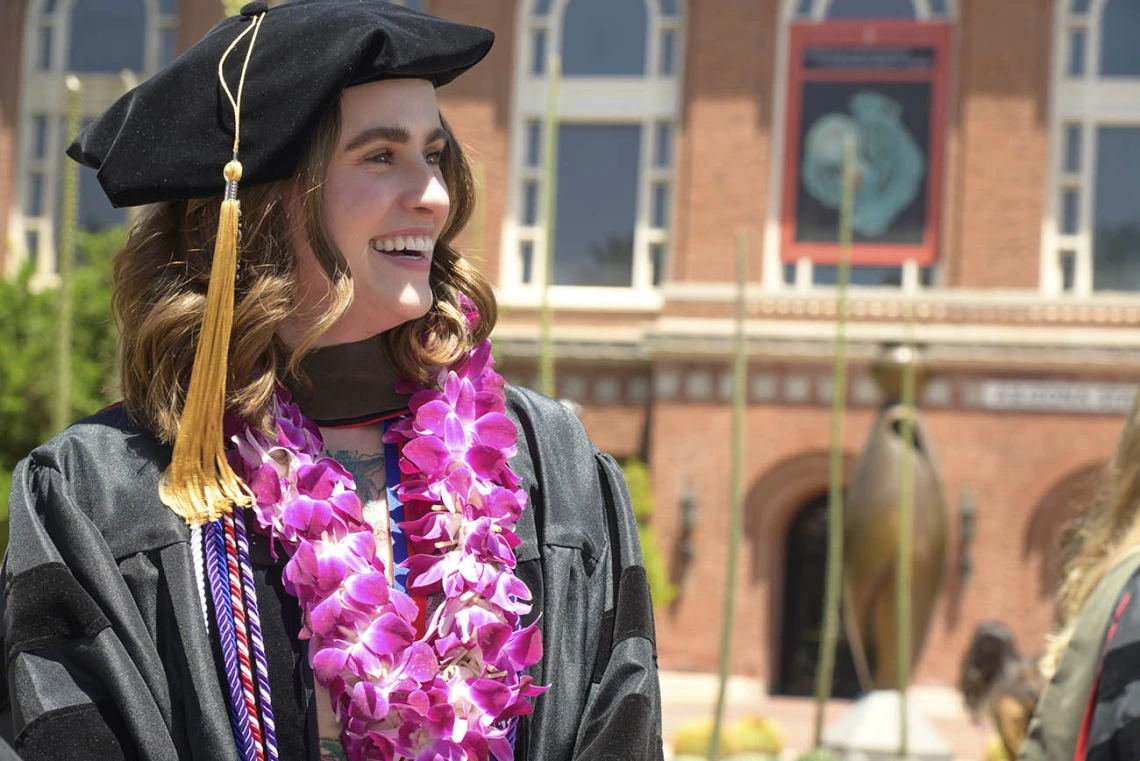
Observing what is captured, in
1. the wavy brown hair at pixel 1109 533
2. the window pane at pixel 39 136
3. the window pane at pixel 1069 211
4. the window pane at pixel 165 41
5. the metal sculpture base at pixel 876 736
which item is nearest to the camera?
the wavy brown hair at pixel 1109 533

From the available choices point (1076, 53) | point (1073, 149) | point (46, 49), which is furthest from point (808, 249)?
point (46, 49)

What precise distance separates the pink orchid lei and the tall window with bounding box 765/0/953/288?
18.3m

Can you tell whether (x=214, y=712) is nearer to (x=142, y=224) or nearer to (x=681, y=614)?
(x=142, y=224)

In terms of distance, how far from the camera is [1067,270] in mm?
20094

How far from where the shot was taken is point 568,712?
194 centimetres

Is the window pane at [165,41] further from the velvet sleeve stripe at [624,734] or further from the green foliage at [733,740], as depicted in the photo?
the velvet sleeve stripe at [624,734]

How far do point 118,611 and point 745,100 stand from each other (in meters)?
19.3

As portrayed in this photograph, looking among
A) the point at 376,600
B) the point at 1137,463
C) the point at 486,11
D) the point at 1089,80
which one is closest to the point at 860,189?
the point at 1089,80

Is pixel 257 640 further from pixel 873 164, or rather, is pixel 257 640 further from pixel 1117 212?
pixel 1117 212

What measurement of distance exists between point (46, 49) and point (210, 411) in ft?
73.8

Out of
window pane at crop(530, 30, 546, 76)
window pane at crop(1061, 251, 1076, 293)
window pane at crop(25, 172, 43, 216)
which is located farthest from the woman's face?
window pane at crop(25, 172, 43, 216)

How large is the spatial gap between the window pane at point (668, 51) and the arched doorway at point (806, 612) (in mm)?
6085

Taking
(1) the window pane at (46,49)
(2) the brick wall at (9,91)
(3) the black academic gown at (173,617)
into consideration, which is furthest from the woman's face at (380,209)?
(1) the window pane at (46,49)

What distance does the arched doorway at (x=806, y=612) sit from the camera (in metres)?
19.6
